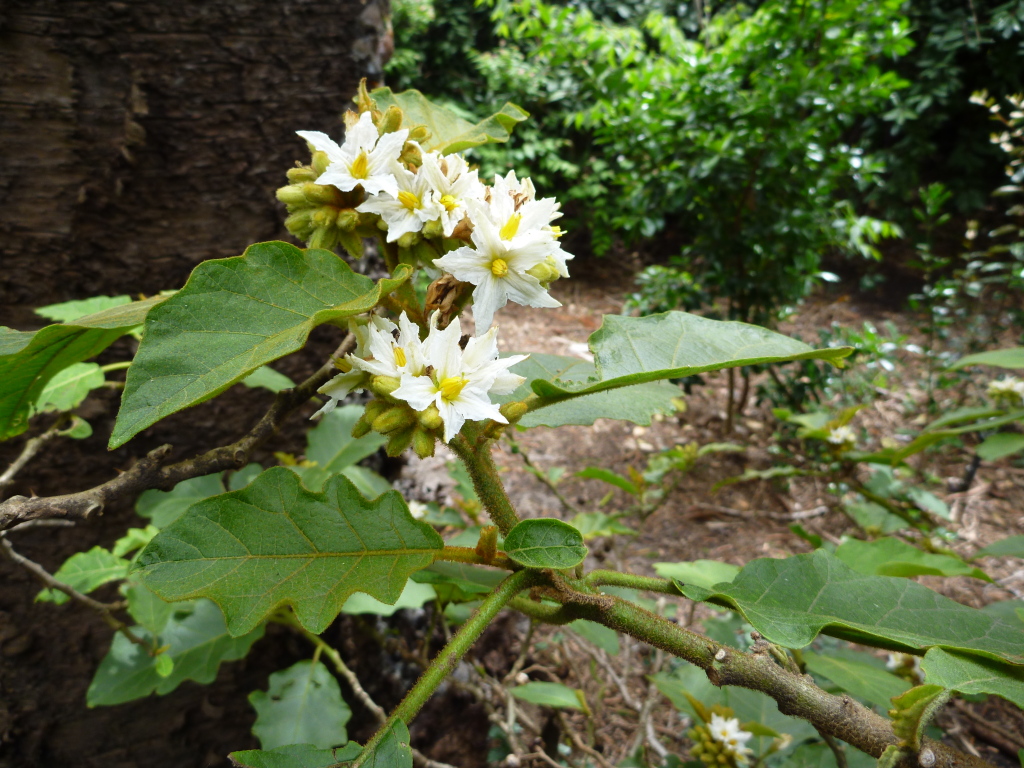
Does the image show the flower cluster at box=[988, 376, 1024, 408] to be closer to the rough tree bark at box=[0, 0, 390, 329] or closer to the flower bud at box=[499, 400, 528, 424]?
the flower bud at box=[499, 400, 528, 424]

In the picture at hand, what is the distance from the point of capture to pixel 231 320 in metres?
0.44

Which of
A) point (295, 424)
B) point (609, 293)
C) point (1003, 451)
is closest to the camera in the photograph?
point (1003, 451)

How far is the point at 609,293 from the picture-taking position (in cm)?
475

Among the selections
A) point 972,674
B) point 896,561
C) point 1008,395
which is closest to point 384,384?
point 972,674

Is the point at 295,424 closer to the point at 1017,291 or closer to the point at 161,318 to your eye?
the point at 161,318

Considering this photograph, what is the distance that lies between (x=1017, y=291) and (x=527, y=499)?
3422 mm

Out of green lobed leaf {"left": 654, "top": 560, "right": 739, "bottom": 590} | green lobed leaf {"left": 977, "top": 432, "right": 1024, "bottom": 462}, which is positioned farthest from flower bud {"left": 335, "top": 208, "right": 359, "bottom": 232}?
green lobed leaf {"left": 977, "top": 432, "right": 1024, "bottom": 462}

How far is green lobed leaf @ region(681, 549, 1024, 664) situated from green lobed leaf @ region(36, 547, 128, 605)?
3.03 feet

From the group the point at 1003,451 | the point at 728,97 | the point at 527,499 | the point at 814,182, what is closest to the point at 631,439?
the point at 527,499

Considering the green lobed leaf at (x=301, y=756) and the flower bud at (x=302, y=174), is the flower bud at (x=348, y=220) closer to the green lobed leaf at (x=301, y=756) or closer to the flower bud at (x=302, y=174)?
the flower bud at (x=302, y=174)

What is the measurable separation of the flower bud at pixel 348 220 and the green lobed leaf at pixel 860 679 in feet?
2.68

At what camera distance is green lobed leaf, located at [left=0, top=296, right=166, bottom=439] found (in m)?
0.48

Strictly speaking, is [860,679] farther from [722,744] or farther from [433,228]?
[433,228]

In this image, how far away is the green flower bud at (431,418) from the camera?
0.51 meters
